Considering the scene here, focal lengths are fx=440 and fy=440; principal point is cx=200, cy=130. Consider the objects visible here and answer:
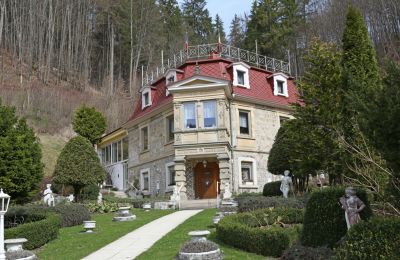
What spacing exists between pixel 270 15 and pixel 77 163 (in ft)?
98.9

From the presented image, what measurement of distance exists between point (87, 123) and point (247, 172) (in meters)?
14.6

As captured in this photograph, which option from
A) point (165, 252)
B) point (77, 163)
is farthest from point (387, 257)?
point (77, 163)

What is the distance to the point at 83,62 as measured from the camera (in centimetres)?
5100

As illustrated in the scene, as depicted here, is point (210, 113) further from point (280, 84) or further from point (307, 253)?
point (307, 253)

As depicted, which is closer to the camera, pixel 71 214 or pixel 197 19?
pixel 71 214

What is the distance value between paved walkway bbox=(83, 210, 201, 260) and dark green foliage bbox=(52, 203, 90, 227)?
2964 mm

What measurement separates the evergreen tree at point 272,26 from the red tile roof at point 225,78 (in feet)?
49.9

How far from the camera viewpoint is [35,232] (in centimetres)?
1293

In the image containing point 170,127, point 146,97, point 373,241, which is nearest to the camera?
point 373,241

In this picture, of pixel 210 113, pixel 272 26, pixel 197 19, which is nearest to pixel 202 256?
pixel 210 113

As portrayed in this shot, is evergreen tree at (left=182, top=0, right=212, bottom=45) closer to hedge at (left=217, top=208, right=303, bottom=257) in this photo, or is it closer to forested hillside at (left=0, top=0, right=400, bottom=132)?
forested hillside at (left=0, top=0, right=400, bottom=132)

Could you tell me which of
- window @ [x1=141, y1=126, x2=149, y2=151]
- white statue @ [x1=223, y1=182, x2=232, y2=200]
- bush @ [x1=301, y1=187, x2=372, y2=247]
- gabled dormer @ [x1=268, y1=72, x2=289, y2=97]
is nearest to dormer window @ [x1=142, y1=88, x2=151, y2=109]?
window @ [x1=141, y1=126, x2=149, y2=151]

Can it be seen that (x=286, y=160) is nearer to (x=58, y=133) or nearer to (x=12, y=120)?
(x=12, y=120)

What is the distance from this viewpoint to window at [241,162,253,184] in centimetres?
2614
